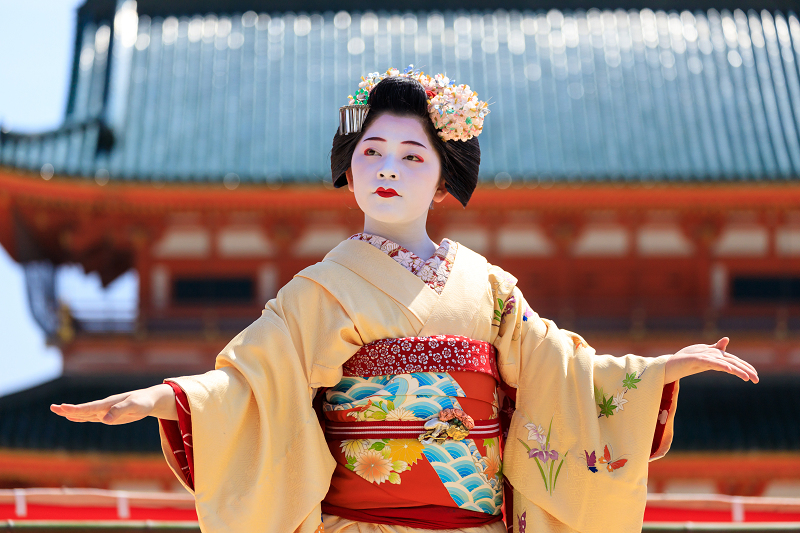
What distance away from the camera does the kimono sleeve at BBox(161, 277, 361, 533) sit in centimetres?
227

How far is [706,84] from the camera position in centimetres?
954

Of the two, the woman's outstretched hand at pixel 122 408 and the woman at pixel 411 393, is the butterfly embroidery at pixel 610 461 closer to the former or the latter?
the woman at pixel 411 393

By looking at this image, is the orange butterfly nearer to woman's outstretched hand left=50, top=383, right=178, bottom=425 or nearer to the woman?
the woman

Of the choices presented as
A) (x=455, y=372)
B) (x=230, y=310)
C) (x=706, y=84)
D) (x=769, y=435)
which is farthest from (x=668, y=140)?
(x=455, y=372)

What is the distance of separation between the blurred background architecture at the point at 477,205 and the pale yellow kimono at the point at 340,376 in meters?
5.38

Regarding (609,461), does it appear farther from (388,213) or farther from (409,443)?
(388,213)

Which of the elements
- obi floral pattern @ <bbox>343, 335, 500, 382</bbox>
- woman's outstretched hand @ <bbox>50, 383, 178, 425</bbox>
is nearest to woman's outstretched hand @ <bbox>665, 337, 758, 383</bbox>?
obi floral pattern @ <bbox>343, 335, 500, 382</bbox>

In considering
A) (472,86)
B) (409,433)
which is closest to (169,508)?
(409,433)

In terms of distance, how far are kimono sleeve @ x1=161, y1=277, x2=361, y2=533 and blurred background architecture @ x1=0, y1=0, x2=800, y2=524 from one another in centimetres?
560

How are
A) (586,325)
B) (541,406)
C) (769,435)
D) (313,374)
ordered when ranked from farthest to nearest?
(586,325), (769,435), (541,406), (313,374)

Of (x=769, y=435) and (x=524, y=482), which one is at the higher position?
(x=524, y=482)

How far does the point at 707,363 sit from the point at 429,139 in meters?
1.07

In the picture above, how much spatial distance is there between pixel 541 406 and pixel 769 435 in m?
6.09

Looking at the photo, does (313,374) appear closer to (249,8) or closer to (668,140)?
(668,140)
